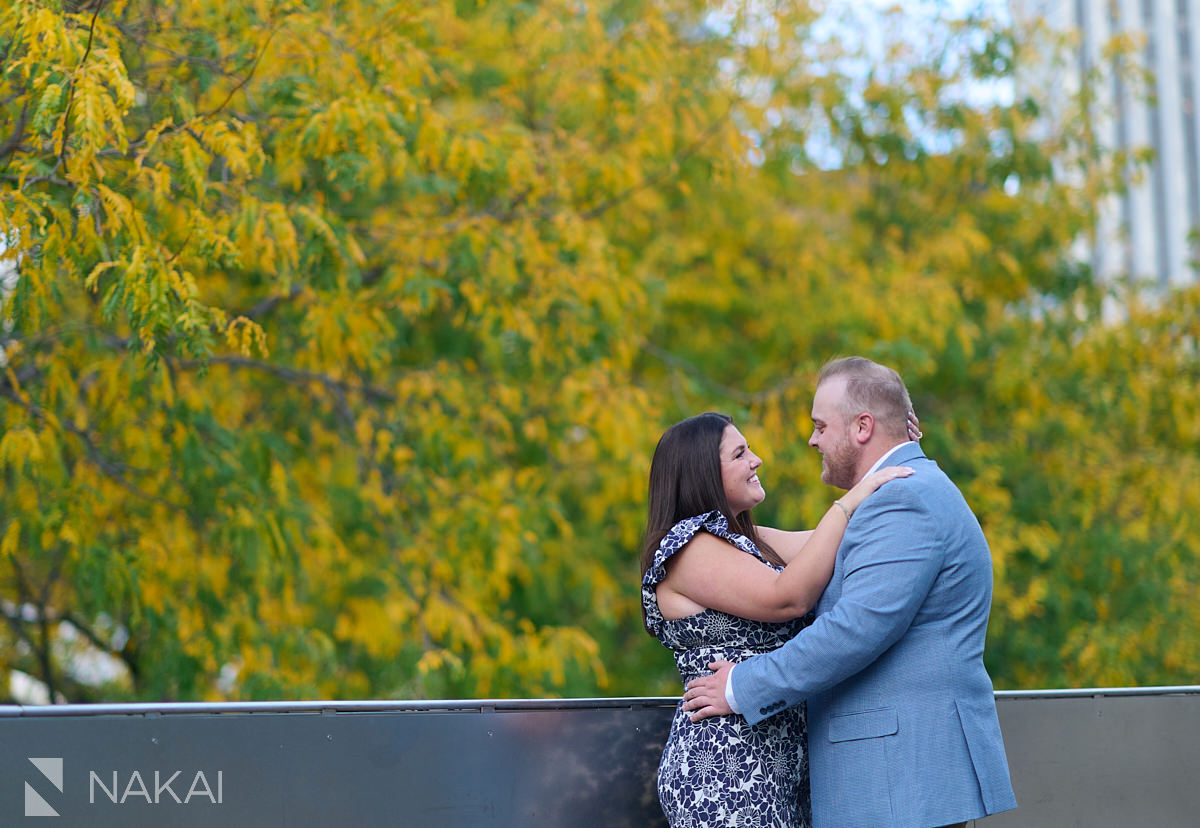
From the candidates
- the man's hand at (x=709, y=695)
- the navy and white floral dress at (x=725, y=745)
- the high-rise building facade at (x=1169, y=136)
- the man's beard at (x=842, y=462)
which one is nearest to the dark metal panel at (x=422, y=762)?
the navy and white floral dress at (x=725, y=745)

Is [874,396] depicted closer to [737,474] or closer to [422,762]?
[737,474]

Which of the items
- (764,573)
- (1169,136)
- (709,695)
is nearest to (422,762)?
(709,695)

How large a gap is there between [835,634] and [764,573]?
0.28m

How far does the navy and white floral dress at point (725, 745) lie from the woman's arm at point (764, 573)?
1.6 inches

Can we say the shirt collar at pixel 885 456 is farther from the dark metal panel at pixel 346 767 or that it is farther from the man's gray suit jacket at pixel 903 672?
the dark metal panel at pixel 346 767

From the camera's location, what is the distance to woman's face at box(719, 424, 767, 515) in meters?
3.23

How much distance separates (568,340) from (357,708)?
4.57 meters

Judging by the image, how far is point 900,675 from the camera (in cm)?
289

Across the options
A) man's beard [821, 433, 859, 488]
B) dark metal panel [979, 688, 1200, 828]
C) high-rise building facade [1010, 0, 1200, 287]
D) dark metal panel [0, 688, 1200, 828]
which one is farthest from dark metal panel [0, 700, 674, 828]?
high-rise building facade [1010, 0, 1200, 287]

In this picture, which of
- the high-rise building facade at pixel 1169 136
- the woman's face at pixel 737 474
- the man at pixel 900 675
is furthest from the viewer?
the high-rise building facade at pixel 1169 136

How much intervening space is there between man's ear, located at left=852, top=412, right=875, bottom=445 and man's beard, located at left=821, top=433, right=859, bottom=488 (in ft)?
0.08

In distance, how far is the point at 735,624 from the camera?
10.2 feet

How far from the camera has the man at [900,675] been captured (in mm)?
2826

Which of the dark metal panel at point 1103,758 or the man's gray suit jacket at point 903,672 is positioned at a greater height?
the man's gray suit jacket at point 903,672
